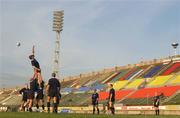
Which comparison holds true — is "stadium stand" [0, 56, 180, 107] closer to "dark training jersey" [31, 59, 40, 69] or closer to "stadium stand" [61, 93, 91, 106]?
"stadium stand" [61, 93, 91, 106]

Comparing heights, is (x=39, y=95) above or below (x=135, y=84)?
below

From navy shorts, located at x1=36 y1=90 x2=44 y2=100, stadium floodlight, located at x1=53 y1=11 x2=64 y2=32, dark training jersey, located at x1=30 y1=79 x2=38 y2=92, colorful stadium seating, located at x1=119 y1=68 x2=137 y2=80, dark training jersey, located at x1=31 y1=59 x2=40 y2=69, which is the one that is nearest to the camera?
dark training jersey, located at x1=31 y1=59 x2=40 y2=69

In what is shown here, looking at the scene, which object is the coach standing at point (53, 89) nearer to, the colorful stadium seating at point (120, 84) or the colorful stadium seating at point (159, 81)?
the colorful stadium seating at point (159, 81)

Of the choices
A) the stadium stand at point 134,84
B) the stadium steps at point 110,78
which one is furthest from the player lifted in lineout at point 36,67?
the stadium steps at point 110,78

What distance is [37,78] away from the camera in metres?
19.7

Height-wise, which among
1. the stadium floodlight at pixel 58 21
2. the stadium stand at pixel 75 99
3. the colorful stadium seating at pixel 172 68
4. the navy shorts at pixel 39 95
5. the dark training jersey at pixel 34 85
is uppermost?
the stadium floodlight at pixel 58 21

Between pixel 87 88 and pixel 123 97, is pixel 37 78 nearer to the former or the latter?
pixel 123 97

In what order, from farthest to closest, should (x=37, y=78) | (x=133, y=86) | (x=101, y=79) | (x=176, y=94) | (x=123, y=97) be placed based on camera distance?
(x=101, y=79), (x=133, y=86), (x=123, y=97), (x=176, y=94), (x=37, y=78)

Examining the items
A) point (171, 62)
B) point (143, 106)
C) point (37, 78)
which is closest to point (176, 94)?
point (143, 106)

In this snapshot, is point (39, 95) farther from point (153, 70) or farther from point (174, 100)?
point (153, 70)

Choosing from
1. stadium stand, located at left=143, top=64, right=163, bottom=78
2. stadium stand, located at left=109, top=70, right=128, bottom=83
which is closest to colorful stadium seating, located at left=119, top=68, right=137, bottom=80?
stadium stand, located at left=109, top=70, right=128, bottom=83

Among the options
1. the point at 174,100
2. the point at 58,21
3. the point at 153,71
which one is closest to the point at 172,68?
the point at 153,71

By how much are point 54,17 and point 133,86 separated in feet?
114

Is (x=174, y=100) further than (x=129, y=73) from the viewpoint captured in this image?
No
